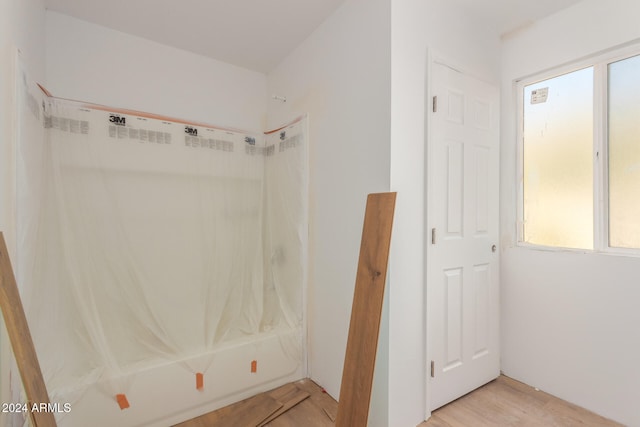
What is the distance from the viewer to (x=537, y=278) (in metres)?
2.08

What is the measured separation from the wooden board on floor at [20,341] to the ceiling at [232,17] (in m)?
1.82

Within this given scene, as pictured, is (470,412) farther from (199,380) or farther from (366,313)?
(199,380)

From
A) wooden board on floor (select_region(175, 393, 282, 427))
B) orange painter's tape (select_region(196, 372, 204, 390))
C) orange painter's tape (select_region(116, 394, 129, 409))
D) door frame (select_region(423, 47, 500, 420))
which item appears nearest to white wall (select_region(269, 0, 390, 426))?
door frame (select_region(423, 47, 500, 420))

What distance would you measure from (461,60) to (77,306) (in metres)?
2.85

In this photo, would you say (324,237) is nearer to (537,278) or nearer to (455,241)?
(455,241)

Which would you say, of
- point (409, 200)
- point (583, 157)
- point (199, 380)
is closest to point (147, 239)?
point (199, 380)

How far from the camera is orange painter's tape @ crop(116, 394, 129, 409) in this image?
1.60 meters

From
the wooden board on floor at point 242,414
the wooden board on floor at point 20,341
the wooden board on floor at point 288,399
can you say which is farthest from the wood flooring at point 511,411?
the wooden board on floor at point 20,341

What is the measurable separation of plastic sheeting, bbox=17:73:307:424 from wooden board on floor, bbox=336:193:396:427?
0.78 m

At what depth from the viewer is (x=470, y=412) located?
1.82 metres

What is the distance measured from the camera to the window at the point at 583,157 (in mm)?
1761

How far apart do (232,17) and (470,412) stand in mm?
3183

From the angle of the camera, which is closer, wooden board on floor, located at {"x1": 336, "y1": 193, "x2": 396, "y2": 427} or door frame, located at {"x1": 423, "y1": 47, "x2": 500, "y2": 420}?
wooden board on floor, located at {"x1": 336, "y1": 193, "x2": 396, "y2": 427}

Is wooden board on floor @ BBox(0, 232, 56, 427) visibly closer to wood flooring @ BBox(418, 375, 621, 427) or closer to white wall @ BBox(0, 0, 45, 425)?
white wall @ BBox(0, 0, 45, 425)
